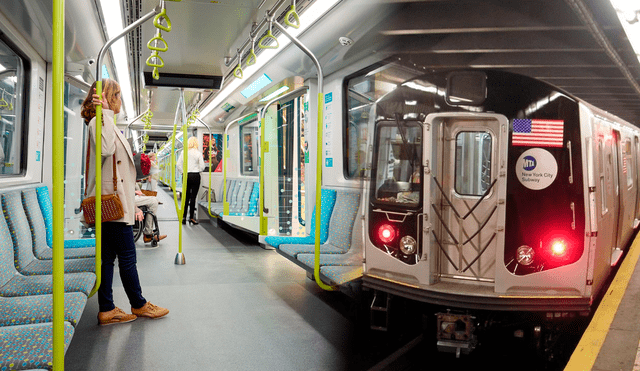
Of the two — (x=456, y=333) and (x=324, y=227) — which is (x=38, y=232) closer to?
(x=324, y=227)

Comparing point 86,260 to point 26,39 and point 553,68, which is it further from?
point 553,68

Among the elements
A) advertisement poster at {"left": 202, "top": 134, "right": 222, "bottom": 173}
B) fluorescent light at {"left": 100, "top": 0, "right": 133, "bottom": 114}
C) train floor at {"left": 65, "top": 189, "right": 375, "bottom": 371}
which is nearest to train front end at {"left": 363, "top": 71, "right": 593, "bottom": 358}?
train floor at {"left": 65, "top": 189, "right": 375, "bottom": 371}

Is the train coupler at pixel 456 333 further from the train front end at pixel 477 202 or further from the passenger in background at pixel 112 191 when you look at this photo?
the passenger in background at pixel 112 191

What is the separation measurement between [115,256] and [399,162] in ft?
6.59

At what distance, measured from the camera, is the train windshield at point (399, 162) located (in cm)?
332

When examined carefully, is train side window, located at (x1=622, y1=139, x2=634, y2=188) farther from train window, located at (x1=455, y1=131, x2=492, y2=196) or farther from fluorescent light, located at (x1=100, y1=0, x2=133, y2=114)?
fluorescent light, located at (x1=100, y1=0, x2=133, y2=114)

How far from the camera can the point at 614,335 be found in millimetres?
3451

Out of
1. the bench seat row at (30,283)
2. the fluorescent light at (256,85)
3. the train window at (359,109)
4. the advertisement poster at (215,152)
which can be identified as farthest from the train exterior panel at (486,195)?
the advertisement poster at (215,152)

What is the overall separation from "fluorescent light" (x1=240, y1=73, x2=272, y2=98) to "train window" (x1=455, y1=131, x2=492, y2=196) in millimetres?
3239

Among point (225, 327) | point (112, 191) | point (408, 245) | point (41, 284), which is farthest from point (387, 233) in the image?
point (41, 284)

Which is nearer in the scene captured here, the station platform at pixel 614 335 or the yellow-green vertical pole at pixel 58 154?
the yellow-green vertical pole at pixel 58 154

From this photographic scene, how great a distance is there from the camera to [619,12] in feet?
13.9

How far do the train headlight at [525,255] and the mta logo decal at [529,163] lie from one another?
49cm

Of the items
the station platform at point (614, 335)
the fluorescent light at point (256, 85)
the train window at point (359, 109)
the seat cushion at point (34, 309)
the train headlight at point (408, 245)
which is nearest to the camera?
the seat cushion at point (34, 309)
